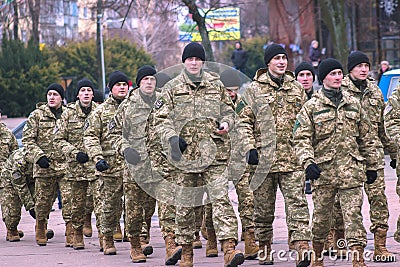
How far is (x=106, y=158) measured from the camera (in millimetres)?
11484

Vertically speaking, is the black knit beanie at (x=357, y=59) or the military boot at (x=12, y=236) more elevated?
the black knit beanie at (x=357, y=59)

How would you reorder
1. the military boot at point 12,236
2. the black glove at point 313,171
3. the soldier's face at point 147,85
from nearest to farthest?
the black glove at point 313,171
the soldier's face at point 147,85
the military boot at point 12,236

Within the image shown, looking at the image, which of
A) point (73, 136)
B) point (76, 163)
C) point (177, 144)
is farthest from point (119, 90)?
point (177, 144)

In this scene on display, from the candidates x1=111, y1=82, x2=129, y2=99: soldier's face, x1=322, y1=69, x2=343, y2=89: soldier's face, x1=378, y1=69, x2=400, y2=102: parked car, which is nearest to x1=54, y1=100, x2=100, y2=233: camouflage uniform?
x1=111, y1=82, x2=129, y2=99: soldier's face

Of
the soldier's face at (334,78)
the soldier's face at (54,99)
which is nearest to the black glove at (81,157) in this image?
the soldier's face at (54,99)

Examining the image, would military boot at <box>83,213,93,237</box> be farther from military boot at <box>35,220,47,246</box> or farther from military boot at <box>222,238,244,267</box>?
military boot at <box>222,238,244,267</box>

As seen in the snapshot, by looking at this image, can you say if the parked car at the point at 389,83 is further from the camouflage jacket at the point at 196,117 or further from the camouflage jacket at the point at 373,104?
the camouflage jacket at the point at 196,117

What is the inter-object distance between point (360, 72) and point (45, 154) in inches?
185

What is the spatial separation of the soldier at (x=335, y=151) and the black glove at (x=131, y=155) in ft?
6.69

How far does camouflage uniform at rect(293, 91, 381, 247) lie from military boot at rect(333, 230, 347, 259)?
3.24 ft

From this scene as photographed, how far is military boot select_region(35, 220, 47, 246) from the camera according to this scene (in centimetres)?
1275

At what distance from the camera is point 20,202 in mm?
13562

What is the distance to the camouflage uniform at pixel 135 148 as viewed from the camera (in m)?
10.8

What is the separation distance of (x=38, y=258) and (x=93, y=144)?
1.46m
